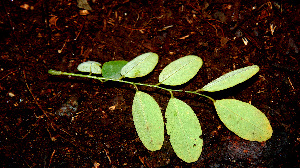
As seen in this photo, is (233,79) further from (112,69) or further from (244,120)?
(112,69)

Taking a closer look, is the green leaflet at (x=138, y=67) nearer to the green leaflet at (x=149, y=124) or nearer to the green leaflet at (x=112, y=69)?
the green leaflet at (x=112, y=69)

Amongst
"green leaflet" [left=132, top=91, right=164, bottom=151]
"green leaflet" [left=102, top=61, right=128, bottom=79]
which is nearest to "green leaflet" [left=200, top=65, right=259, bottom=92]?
"green leaflet" [left=132, top=91, right=164, bottom=151]

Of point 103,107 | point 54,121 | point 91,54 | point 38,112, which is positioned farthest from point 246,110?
point 38,112

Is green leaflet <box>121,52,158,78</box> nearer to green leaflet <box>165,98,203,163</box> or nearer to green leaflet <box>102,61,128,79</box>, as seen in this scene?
green leaflet <box>102,61,128,79</box>

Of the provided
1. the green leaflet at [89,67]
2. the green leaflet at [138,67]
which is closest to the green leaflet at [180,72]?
the green leaflet at [138,67]

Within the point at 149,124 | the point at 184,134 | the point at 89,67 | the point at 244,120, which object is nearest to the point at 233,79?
the point at 244,120
